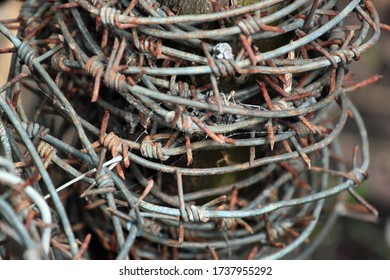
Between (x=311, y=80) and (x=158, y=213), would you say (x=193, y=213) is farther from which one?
(x=311, y=80)

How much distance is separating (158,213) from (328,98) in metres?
0.29

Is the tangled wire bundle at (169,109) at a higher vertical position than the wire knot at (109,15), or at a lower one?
lower

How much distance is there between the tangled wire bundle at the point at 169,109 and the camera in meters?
0.69

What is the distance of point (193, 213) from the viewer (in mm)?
771

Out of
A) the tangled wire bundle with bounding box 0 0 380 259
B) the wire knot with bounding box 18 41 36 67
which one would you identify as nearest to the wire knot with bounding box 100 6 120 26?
the tangled wire bundle with bounding box 0 0 380 259

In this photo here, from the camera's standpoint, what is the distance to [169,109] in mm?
741

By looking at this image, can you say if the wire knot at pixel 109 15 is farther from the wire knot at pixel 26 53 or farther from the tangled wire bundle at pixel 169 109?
the wire knot at pixel 26 53

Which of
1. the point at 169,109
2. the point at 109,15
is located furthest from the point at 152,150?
the point at 109,15

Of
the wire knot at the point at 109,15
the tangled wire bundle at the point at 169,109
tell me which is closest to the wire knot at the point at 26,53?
the tangled wire bundle at the point at 169,109

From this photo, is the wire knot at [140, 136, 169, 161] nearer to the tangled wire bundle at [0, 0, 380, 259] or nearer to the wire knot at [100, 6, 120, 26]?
the tangled wire bundle at [0, 0, 380, 259]

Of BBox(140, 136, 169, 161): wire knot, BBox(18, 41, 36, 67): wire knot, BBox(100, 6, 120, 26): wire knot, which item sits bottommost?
BBox(140, 136, 169, 161): wire knot

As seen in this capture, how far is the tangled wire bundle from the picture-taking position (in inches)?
27.2
